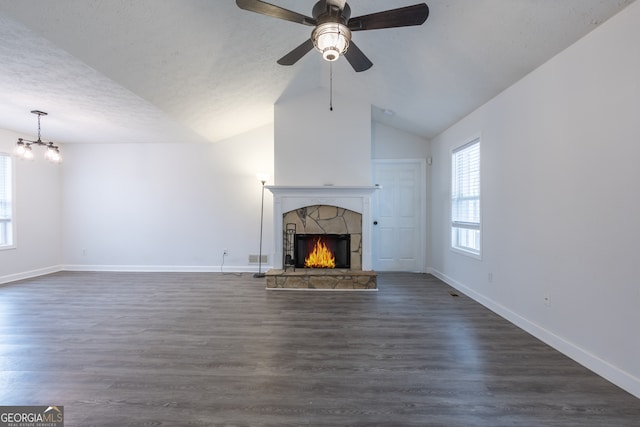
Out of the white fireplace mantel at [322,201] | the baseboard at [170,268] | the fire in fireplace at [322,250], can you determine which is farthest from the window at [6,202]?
the fire in fireplace at [322,250]

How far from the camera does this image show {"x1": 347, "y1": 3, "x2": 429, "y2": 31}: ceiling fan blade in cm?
182

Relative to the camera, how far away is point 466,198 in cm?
432

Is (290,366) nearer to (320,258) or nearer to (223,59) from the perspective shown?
(320,258)

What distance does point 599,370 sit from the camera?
85.0 inches

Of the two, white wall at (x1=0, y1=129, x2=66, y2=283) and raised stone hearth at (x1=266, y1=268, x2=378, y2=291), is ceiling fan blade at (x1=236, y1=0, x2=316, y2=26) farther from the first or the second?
white wall at (x1=0, y1=129, x2=66, y2=283)

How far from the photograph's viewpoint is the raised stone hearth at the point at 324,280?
450 cm

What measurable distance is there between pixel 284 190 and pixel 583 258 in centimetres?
382

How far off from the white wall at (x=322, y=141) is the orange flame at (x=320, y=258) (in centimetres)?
110

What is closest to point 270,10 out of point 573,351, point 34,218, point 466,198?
point 573,351

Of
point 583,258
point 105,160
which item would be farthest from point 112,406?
point 105,160

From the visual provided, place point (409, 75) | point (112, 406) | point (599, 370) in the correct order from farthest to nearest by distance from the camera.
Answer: point (409, 75) → point (599, 370) → point (112, 406)

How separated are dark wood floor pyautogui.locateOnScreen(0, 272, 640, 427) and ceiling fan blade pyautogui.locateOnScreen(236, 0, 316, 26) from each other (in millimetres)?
2528

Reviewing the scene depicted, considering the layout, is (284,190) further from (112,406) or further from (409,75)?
(112,406)

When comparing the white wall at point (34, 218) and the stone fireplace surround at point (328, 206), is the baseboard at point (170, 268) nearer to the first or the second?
the white wall at point (34, 218)
